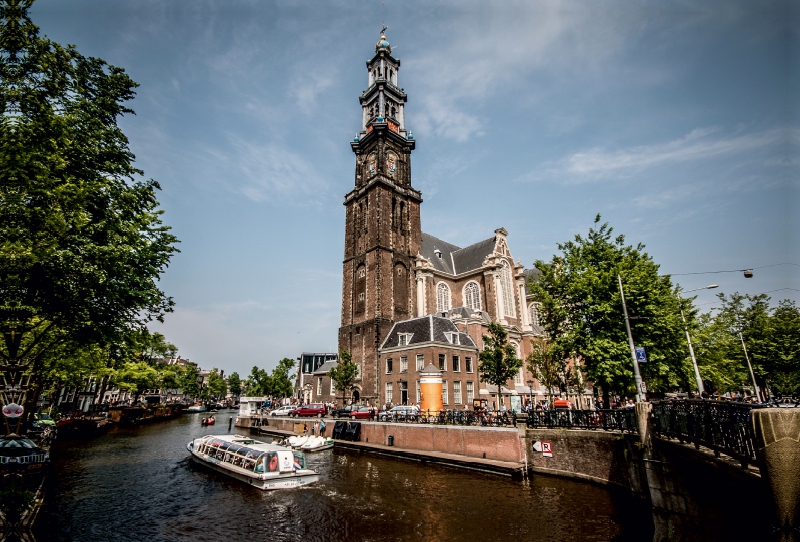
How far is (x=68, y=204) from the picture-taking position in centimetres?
1431

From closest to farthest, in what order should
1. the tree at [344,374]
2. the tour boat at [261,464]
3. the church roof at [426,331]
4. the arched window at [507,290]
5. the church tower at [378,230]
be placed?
the tour boat at [261,464] → the church roof at [426,331] → the tree at [344,374] → the church tower at [378,230] → the arched window at [507,290]

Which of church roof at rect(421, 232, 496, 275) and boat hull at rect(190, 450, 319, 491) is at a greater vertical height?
church roof at rect(421, 232, 496, 275)

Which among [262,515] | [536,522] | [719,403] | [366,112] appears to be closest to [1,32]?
[262,515]

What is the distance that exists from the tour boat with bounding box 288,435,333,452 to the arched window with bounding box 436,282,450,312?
26.9m

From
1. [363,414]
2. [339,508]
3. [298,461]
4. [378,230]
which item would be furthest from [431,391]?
[378,230]

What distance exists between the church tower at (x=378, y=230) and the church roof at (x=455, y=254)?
11.4 feet

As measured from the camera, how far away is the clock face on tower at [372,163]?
184ft

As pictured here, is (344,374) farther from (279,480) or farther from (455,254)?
(455,254)

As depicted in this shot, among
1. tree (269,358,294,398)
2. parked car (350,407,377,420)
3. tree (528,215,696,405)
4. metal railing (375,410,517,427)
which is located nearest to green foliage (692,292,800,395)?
tree (528,215,696,405)

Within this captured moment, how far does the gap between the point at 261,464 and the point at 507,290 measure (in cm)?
4211

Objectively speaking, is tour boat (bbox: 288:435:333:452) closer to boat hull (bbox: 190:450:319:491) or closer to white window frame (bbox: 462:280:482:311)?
boat hull (bbox: 190:450:319:491)

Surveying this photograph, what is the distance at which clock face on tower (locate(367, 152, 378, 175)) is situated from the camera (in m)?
56.0

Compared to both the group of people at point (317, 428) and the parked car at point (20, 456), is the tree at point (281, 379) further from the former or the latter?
the parked car at point (20, 456)

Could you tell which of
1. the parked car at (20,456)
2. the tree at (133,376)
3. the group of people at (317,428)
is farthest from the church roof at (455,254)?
the tree at (133,376)
